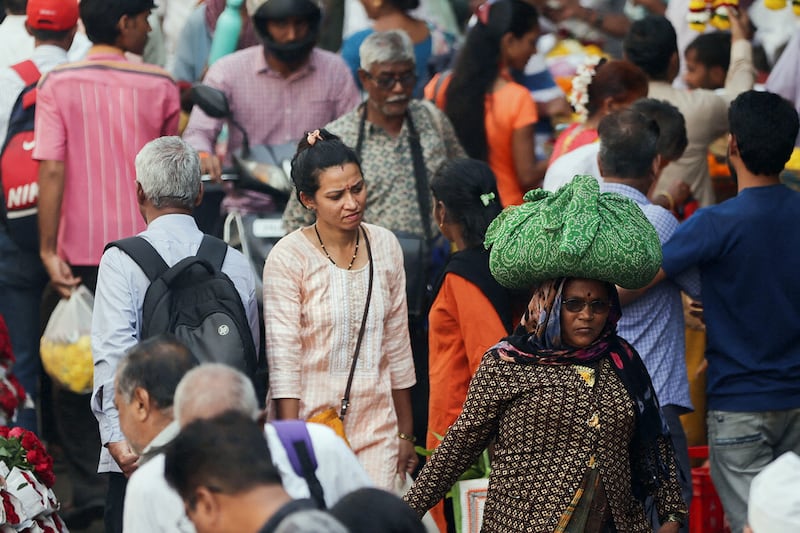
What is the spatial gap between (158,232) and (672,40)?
352 cm

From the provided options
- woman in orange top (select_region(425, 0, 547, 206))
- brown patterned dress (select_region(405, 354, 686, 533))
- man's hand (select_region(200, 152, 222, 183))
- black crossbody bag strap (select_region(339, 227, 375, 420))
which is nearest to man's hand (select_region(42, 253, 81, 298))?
man's hand (select_region(200, 152, 222, 183))

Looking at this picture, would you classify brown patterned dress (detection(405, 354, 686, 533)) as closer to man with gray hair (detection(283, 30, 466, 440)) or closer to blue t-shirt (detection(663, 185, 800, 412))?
blue t-shirt (detection(663, 185, 800, 412))

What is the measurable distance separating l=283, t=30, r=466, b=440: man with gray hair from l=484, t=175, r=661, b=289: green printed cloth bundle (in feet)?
7.14

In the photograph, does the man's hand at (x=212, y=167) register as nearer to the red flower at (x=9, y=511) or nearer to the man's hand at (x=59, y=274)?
the man's hand at (x=59, y=274)

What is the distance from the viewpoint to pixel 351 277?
5.68 m

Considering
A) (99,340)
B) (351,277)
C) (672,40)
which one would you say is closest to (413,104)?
(672,40)

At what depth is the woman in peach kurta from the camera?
18.3 ft

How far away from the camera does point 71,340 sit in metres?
6.94

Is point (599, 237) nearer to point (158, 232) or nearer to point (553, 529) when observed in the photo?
point (553, 529)

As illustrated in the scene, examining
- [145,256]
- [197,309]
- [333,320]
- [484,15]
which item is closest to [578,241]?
[333,320]

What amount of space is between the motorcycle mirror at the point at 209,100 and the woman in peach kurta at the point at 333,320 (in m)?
2.06

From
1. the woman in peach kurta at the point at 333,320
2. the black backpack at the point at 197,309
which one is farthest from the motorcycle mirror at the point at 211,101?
the black backpack at the point at 197,309

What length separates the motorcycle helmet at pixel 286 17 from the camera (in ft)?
→ 25.8

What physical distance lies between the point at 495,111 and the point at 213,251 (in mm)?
2811
